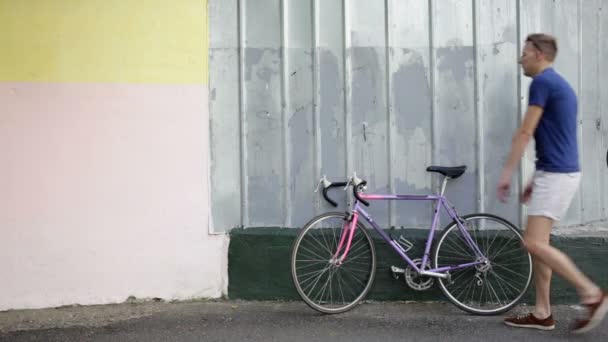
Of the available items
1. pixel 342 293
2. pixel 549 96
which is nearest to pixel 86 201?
pixel 342 293

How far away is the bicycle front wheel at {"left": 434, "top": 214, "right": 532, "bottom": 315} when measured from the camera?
565 cm

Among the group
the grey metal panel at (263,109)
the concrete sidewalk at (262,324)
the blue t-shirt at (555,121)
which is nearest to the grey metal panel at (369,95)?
the grey metal panel at (263,109)

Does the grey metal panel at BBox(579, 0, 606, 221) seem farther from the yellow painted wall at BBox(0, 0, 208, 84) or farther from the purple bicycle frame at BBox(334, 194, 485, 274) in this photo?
the yellow painted wall at BBox(0, 0, 208, 84)

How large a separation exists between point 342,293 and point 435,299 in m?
0.80

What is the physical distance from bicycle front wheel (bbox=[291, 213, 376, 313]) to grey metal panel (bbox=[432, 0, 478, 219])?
960 mm

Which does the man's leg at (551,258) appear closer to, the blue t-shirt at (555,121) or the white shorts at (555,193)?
the white shorts at (555,193)

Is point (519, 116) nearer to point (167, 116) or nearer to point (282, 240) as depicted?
point (282, 240)

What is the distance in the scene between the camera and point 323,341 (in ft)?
16.1

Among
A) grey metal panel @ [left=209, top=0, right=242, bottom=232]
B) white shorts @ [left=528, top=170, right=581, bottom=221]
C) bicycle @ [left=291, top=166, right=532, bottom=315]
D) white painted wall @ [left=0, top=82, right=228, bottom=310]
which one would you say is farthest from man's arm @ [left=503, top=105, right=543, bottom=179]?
white painted wall @ [left=0, top=82, right=228, bottom=310]

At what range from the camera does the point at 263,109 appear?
5.83 meters

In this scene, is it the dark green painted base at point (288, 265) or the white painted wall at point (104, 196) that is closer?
the white painted wall at point (104, 196)

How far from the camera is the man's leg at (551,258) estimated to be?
464cm

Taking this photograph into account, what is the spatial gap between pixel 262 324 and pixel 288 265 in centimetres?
66

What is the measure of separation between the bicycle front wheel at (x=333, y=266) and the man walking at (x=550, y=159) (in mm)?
1351
